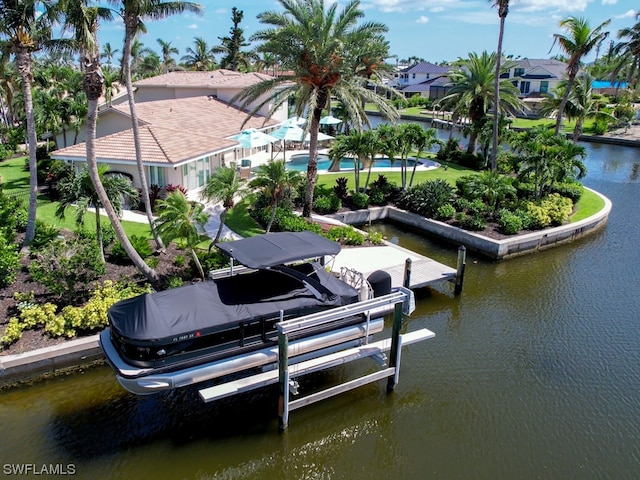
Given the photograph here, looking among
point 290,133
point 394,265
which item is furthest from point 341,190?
point 394,265

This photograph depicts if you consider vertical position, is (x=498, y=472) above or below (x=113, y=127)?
below

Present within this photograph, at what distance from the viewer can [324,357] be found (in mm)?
12086

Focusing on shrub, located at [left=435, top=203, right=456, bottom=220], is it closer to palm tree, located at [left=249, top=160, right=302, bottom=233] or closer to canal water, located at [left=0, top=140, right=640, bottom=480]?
palm tree, located at [left=249, top=160, right=302, bottom=233]

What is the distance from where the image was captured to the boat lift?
10.9m

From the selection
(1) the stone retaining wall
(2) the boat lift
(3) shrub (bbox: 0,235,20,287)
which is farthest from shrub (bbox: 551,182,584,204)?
(3) shrub (bbox: 0,235,20,287)

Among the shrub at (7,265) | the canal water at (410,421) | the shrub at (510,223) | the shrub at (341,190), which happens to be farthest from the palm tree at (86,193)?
the shrub at (510,223)

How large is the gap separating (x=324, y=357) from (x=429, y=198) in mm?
15152

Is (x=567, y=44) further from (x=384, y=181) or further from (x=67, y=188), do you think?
(x=67, y=188)

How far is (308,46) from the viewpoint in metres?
20.8

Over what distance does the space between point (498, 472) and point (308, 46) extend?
17134 mm

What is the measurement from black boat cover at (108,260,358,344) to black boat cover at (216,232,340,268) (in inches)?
25.9

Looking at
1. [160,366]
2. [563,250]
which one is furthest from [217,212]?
[563,250]

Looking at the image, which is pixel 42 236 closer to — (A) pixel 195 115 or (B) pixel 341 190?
(B) pixel 341 190

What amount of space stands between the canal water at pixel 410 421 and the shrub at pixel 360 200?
443 inches
